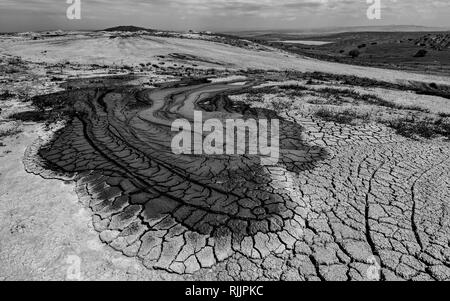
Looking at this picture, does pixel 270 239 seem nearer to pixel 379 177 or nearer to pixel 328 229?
pixel 328 229

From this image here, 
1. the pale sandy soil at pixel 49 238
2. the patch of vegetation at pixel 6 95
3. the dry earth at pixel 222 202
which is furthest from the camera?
the patch of vegetation at pixel 6 95

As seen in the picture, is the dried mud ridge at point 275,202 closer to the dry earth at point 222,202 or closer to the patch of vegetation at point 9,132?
the dry earth at point 222,202

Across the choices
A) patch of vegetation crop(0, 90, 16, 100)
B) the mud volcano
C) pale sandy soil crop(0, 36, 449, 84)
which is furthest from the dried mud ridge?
pale sandy soil crop(0, 36, 449, 84)

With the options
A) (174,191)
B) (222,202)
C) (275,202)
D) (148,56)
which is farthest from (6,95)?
(148,56)

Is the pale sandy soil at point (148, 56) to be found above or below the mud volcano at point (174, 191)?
above

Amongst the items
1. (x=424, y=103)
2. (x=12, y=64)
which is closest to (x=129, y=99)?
(x=424, y=103)

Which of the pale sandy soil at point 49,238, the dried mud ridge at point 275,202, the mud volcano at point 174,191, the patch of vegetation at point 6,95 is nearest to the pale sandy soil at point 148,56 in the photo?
the patch of vegetation at point 6,95

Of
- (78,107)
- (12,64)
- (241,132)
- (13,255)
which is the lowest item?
(13,255)
